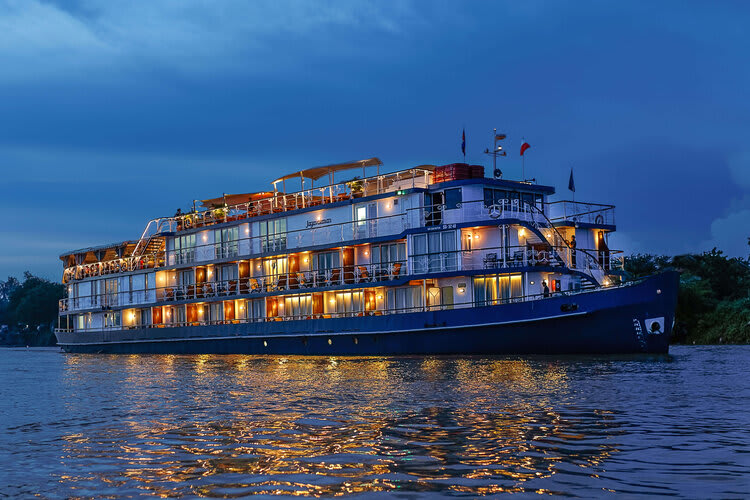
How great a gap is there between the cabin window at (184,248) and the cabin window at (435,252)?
72.0 ft

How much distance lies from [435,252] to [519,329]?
6.38 metres

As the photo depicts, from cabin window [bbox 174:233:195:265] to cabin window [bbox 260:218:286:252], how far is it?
313 inches

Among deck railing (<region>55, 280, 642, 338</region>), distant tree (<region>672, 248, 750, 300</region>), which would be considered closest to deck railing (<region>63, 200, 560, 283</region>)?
deck railing (<region>55, 280, 642, 338</region>)

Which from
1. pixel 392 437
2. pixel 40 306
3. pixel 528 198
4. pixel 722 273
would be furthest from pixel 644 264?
pixel 40 306

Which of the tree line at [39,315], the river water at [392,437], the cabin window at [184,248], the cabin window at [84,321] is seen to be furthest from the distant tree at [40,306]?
the river water at [392,437]

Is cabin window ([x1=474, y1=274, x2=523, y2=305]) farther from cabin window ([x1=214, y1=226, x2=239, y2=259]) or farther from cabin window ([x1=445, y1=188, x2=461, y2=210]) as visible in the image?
cabin window ([x1=214, y1=226, x2=239, y2=259])

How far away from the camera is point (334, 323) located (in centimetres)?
4284

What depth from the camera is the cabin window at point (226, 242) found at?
174 feet

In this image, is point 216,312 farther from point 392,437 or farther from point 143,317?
point 392,437

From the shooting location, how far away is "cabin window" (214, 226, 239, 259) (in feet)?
174

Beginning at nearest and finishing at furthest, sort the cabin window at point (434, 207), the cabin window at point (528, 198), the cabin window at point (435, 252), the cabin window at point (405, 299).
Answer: the cabin window at point (435, 252) < the cabin window at point (434, 207) < the cabin window at point (405, 299) < the cabin window at point (528, 198)

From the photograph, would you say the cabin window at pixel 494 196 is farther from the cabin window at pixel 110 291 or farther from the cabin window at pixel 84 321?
the cabin window at pixel 84 321

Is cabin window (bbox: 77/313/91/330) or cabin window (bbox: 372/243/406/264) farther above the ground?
cabin window (bbox: 372/243/406/264)

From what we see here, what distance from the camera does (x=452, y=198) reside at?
40469mm
